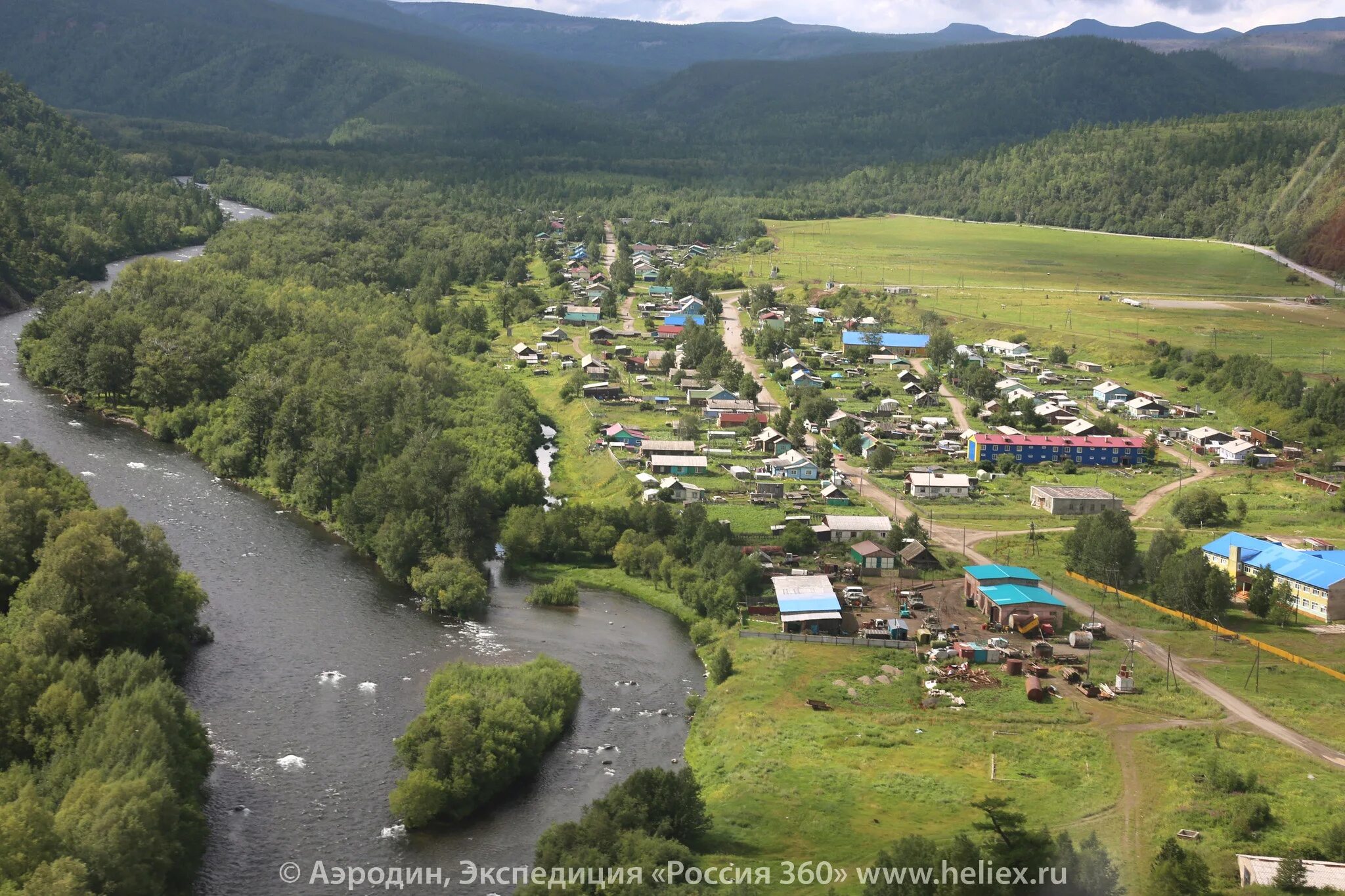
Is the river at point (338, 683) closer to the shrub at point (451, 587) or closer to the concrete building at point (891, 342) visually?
the shrub at point (451, 587)

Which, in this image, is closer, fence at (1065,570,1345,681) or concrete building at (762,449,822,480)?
fence at (1065,570,1345,681)

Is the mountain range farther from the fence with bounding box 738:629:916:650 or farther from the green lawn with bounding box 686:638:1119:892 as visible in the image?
the green lawn with bounding box 686:638:1119:892

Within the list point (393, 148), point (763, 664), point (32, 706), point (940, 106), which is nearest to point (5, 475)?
point (32, 706)

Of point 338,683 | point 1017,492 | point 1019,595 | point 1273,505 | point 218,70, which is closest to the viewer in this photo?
point 338,683

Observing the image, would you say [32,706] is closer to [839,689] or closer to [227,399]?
[839,689]

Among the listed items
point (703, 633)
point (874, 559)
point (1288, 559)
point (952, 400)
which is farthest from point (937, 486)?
point (952, 400)

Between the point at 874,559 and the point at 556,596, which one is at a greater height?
the point at 874,559

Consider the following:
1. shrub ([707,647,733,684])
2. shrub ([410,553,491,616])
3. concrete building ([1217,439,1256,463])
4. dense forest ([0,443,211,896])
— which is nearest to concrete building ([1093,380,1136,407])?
concrete building ([1217,439,1256,463])

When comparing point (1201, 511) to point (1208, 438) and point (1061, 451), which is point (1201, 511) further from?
point (1208, 438)
